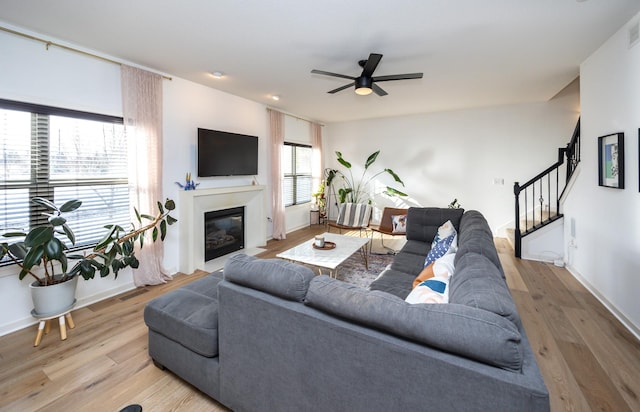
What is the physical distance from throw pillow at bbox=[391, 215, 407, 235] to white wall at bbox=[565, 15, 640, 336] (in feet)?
7.02

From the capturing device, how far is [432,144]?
6.08 meters

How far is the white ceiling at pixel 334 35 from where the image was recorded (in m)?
2.17

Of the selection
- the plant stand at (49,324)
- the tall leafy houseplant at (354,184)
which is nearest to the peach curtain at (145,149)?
the plant stand at (49,324)

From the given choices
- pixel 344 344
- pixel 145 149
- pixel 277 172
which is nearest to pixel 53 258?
pixel 145 149

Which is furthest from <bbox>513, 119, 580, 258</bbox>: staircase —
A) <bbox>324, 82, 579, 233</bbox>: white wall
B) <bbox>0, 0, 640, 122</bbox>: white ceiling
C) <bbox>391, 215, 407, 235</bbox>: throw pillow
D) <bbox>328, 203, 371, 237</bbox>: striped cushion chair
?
<bbox>328, 203, 371, 237</bbox>: striped cushion chair

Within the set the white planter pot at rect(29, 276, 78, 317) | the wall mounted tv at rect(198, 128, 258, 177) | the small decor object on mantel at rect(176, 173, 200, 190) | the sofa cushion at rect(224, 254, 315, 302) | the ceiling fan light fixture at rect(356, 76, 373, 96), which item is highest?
the ceiling fan light fixture at rect(356, 76, 373, 96)

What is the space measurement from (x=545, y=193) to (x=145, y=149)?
6.42 metres

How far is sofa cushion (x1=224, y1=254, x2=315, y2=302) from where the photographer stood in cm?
137

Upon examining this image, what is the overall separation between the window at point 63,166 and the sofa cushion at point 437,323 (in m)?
2.89

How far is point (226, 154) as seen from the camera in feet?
14.1

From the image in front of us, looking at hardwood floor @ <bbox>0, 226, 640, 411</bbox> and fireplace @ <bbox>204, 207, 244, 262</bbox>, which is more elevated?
fireplace @ <bbox>204, 207, 244, 262</bbox>

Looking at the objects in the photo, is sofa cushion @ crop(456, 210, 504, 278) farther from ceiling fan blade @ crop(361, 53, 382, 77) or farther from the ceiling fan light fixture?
the ceiling fan light fixture

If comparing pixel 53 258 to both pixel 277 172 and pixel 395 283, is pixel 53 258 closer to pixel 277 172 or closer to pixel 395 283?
pixel 395 283

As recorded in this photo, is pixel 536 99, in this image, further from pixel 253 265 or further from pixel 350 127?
pixel 253 265
